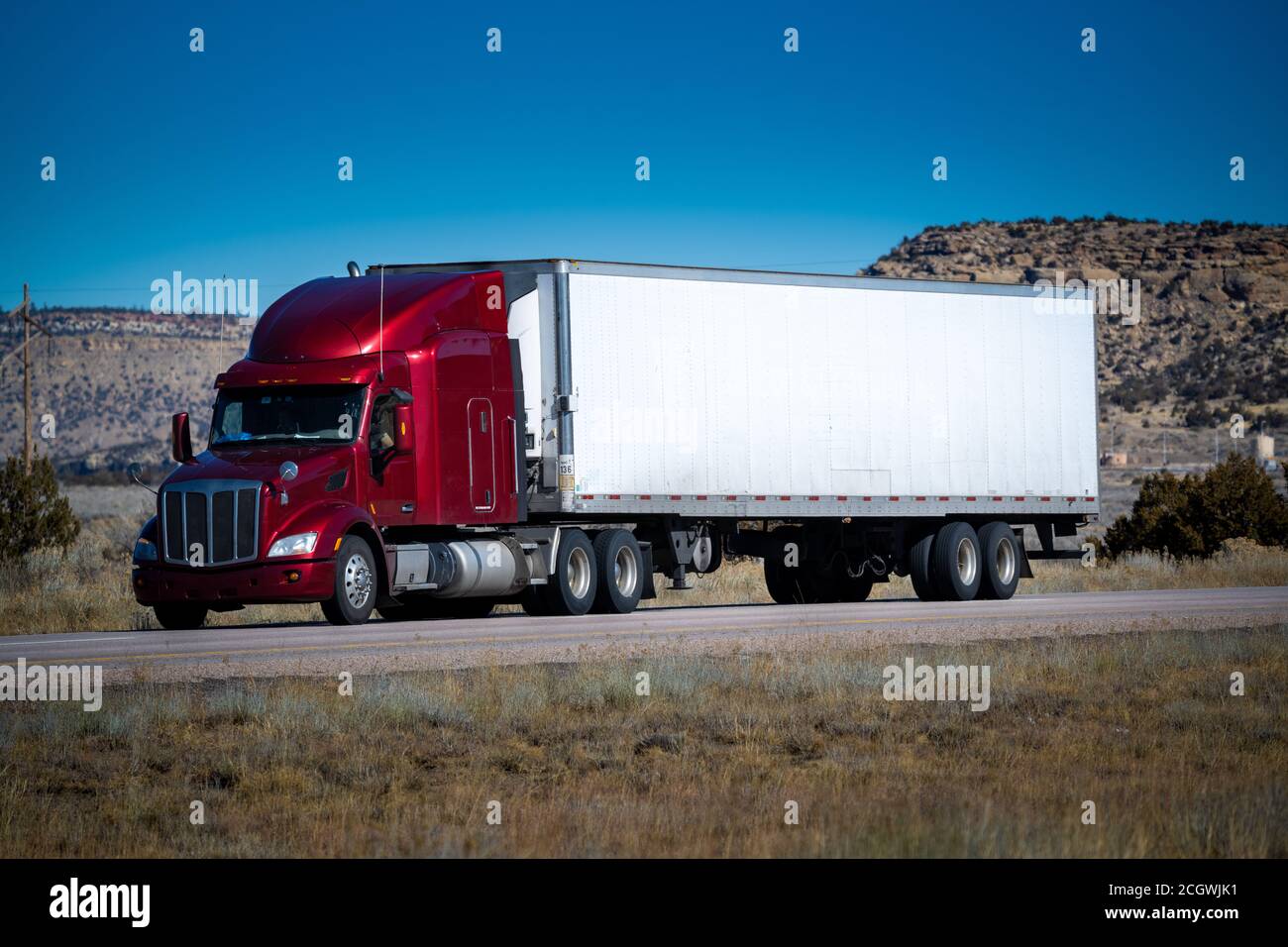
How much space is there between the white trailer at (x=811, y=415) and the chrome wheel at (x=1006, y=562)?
35mm

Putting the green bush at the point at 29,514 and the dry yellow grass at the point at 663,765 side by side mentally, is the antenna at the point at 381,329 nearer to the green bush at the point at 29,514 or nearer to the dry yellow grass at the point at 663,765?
the dry yellow grass at the point at 663,765

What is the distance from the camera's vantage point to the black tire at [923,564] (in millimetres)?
27797

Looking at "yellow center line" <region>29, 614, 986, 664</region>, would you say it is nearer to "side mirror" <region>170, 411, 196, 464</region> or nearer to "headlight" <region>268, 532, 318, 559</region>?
"headlight" <region>268, 532, 318, 559</region>

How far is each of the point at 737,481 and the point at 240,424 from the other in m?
7.32

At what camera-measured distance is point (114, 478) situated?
10362 centimetres

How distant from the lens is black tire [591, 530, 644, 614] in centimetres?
2472

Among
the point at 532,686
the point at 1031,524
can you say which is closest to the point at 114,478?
the point at 1031,524

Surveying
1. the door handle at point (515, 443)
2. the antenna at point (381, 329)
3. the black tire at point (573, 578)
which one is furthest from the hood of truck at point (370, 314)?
the black tire at point (573, 578)

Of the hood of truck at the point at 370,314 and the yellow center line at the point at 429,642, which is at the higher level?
the hood of truck at the point at 370,314

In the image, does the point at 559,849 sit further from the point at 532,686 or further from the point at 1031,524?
the point at 1031,524

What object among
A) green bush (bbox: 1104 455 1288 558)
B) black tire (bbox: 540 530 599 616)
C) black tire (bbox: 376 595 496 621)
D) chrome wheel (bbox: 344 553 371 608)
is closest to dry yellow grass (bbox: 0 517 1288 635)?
green bush (bbox: 1104 455 1288 558)

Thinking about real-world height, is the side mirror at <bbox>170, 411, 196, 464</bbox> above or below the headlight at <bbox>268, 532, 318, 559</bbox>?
above
